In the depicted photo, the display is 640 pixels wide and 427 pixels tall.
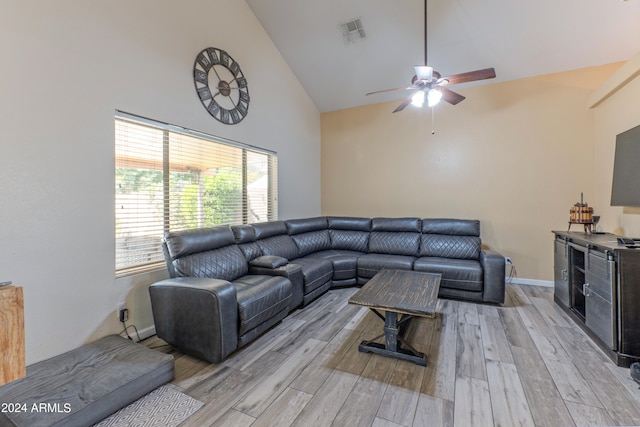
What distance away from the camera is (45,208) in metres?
2.04

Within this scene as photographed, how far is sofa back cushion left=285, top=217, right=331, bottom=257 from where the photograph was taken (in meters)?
4.28

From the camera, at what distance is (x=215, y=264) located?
281cm

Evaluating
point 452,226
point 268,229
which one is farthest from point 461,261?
point 268,229

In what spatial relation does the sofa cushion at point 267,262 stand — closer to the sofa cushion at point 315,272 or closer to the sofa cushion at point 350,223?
the sofa cushion at point 315,272

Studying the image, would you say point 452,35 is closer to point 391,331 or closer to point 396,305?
point 396,305

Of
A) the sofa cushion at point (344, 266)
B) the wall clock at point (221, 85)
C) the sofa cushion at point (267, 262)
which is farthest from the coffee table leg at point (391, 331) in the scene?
the wall clock at point (221, 85)

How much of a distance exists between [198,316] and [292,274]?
108cm

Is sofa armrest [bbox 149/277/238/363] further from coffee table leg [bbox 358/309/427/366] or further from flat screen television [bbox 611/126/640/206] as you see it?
flat screen television [bbox 611/126/640/206]

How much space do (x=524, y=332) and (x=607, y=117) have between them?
2923 mm

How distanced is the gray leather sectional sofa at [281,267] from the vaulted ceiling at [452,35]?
7.74 ft

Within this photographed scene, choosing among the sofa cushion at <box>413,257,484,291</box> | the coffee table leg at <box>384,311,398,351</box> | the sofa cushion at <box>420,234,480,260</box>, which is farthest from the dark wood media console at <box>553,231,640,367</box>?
the coffee table leg at <box>384,311,398,351</box>

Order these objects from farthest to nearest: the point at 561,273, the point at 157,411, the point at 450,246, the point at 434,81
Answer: the point at 450,246 < the point at 561,273 < the point at 434,81 < the point at 157,411

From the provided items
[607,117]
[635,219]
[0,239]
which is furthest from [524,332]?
[0,239]

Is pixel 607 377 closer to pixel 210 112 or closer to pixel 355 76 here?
pixel 210 112
